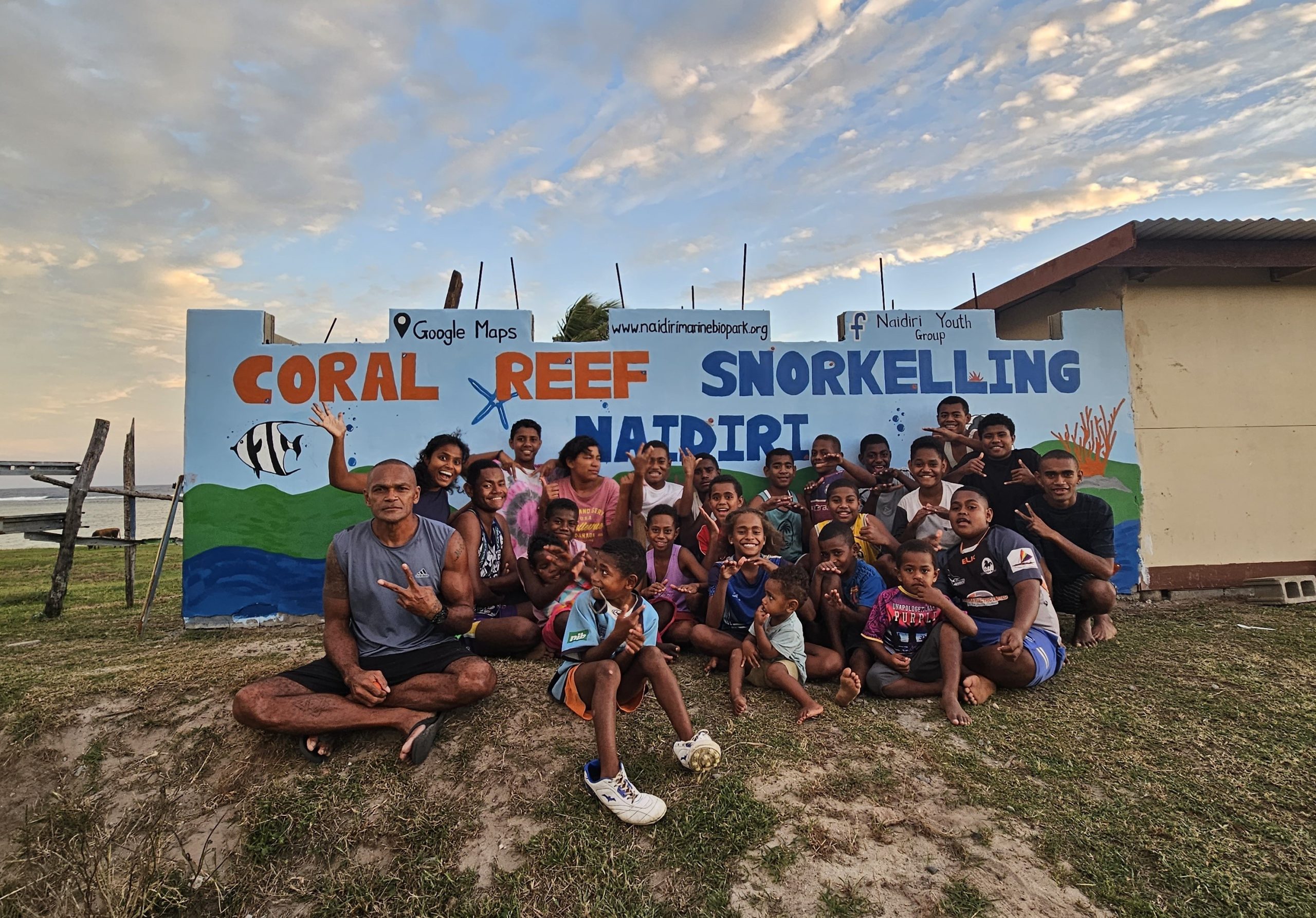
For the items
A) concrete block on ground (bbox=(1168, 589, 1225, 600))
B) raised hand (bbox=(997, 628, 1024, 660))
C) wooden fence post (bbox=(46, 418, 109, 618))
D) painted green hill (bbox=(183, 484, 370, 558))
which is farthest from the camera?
wooden fence post (bbox=(46, 418, 109, 618))

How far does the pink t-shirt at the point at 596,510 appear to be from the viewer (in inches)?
210

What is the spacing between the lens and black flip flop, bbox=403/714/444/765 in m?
3.35

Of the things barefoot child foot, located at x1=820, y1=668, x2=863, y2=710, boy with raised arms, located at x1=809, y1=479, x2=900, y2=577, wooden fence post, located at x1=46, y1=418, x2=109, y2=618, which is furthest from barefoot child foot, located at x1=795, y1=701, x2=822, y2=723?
wooden fence post, located at x1=46, y1=418, x2=109, y2=618

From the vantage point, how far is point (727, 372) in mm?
6637

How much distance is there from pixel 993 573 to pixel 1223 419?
184 inches

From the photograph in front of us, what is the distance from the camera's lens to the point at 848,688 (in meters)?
3.88

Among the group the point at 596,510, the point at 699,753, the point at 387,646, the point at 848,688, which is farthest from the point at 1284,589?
the point at 387,646

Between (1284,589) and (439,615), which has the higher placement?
(439,615)

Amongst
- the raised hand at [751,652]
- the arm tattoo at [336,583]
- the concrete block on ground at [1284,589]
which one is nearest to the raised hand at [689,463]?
the raised hand at [751,652]

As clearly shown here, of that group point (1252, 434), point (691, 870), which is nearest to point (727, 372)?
point (691, 870)

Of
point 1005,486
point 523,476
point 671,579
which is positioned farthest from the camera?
point 523,476

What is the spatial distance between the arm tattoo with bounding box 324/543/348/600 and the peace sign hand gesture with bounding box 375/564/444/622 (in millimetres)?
162

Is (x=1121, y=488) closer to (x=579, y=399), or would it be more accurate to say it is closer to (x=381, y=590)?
(x=579, y=399)

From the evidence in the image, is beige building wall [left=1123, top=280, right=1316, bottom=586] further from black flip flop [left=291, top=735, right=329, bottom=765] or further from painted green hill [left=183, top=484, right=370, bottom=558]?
painted green hill [left=183, top=484, right=370, bottom=558]
